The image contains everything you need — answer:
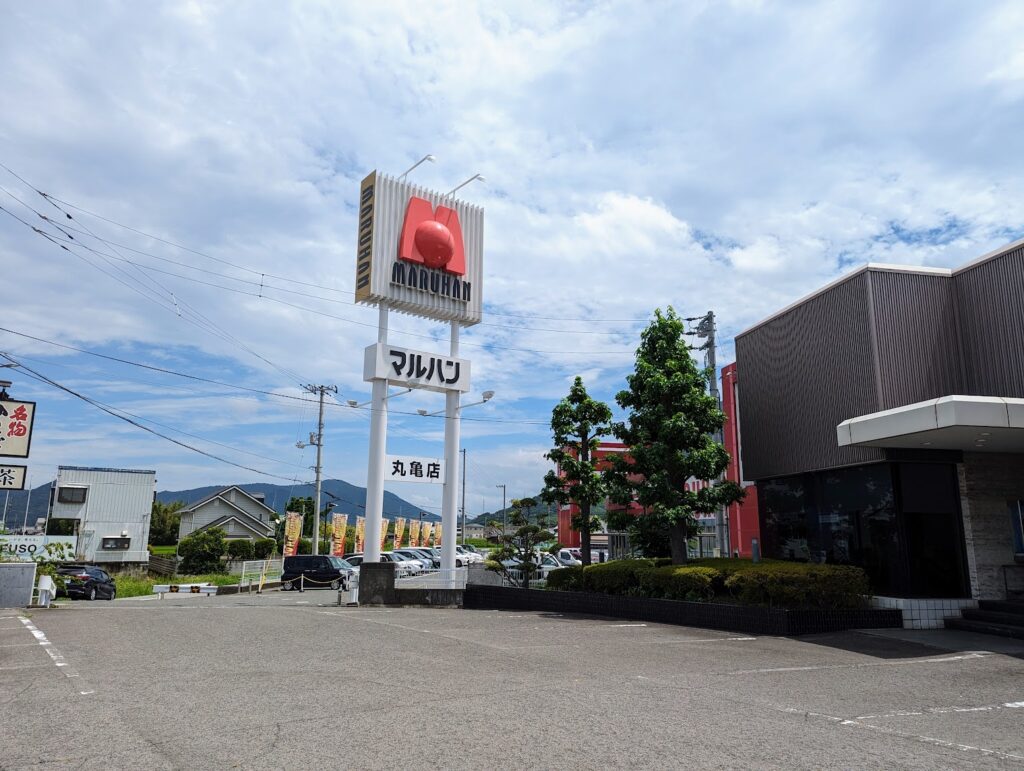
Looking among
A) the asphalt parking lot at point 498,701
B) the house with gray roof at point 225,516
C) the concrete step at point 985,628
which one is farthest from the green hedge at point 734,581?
the house with gray roof at point 225,516

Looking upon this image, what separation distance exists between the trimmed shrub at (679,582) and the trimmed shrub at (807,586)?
1.18 metres

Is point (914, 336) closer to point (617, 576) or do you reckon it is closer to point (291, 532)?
point (617, 576)

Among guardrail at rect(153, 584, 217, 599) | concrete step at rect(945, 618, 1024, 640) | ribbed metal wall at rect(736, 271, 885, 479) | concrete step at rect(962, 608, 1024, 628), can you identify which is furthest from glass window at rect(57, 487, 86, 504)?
concrete step at rect(962, 608, 1024, 628)

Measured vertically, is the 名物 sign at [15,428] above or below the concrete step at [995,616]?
above

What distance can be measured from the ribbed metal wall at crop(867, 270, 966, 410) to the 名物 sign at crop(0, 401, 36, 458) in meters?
18.8

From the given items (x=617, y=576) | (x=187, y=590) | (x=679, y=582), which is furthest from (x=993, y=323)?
(x=187, y=590)

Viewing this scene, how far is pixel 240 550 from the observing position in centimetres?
4962

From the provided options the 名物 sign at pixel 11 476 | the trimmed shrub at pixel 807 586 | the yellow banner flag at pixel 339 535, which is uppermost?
the 名物 sign at pixel 11 476

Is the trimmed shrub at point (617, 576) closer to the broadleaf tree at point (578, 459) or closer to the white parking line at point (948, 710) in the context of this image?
the broadleaf tree at point (578, 459)

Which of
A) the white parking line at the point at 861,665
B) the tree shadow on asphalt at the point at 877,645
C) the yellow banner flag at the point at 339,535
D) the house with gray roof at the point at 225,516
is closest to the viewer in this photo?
the white parking line at the point at 861,665

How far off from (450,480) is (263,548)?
121ft

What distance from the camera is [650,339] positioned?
58.4ft

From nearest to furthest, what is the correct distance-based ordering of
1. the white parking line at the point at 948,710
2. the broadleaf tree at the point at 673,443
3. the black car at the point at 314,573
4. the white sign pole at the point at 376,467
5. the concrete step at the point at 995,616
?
the white parking line at the point at 948,710 → the concrete step at the point at 995,616 → the broadleaf tree at the point at 673,443 → the white sign pole at the point at 376,467 → the black car at the point at 314,573

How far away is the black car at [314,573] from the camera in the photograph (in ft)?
103
